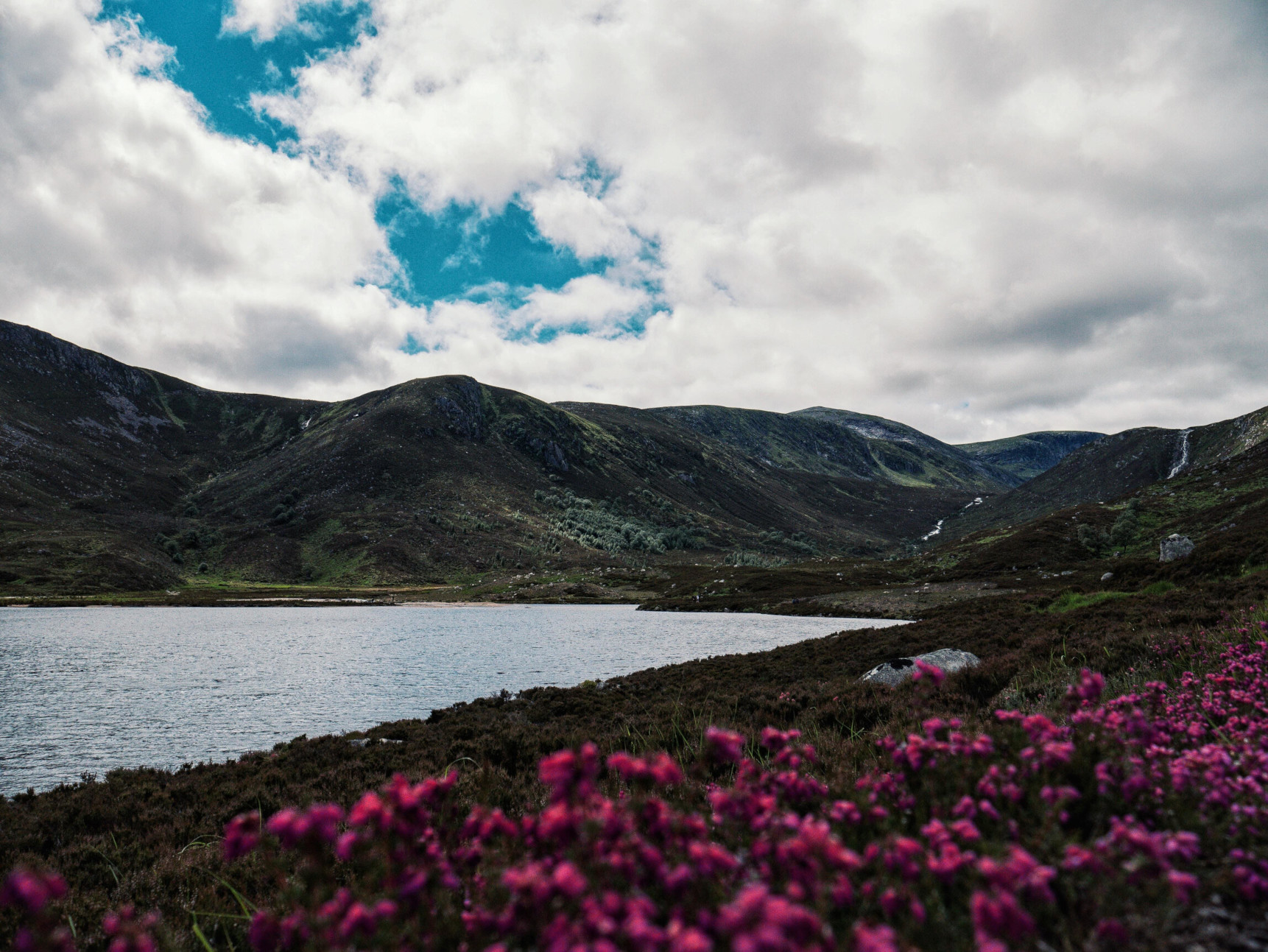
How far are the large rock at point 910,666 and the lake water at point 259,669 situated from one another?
17.2m

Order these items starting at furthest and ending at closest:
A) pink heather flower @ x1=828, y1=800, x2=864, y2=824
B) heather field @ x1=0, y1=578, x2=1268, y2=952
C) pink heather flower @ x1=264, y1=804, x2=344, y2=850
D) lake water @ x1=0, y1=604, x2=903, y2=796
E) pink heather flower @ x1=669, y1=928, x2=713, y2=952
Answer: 1. lake water @ x1=0, y1=604, x2=903, y2=796
2. pink heather flower @ x1=828, y1=800, x2=864, y2=824
3. pink heather flower @ x1=264, y1=804, x2=344, y2=850
4. heather field @ x1=0, y1=578, x2=1268, y2=952
5. pink heather flower @ x1=669, y1=928, x2=713, y2=952

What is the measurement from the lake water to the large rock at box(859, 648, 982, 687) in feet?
56.5

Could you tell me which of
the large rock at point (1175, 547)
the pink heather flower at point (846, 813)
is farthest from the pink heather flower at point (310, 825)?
the large rock at point (1175, 547)

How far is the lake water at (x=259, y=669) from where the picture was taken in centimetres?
2072

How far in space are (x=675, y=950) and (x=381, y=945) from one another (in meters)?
1.50

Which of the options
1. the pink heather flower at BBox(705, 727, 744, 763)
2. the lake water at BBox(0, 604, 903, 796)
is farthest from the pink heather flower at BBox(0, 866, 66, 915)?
the lake water at BBox(0, 604, 903, 796)

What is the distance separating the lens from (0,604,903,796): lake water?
20719mm

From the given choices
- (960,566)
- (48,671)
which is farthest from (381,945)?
(960,566)

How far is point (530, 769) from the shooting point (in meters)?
14.0

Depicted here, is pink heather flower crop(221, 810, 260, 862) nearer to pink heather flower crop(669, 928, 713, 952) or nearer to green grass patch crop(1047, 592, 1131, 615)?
pink heather flower crop(669, 928, 713, 952)

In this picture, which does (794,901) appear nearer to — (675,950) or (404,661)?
(675,950)

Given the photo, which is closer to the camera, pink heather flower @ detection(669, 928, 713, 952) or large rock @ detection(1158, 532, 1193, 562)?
pink heather flower @ detection(669, 928, 713, 952)

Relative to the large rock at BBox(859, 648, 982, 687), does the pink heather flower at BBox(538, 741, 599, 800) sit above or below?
above

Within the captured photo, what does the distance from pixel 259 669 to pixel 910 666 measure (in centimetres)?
3682
